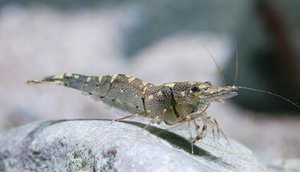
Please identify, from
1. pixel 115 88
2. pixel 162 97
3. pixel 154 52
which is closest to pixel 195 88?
pixel 162 97

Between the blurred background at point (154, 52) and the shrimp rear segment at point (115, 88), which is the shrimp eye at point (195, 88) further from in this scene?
the blurred background at point (154, 52)

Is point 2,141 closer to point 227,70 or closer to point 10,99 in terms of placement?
point 10,99

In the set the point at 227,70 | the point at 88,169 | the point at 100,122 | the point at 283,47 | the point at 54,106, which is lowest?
the point at 54,106

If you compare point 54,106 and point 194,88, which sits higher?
point 194,88

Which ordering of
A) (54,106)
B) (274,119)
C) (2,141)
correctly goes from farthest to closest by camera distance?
1. (54,106)
2. (274,119)
3. (2,141)

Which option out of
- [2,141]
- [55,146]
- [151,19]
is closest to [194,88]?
[55,146]

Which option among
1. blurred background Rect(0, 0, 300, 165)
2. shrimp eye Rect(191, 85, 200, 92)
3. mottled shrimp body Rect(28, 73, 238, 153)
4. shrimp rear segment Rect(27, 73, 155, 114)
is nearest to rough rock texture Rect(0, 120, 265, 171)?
mottled shrimp body Rect(28, 73, 238, 153)
